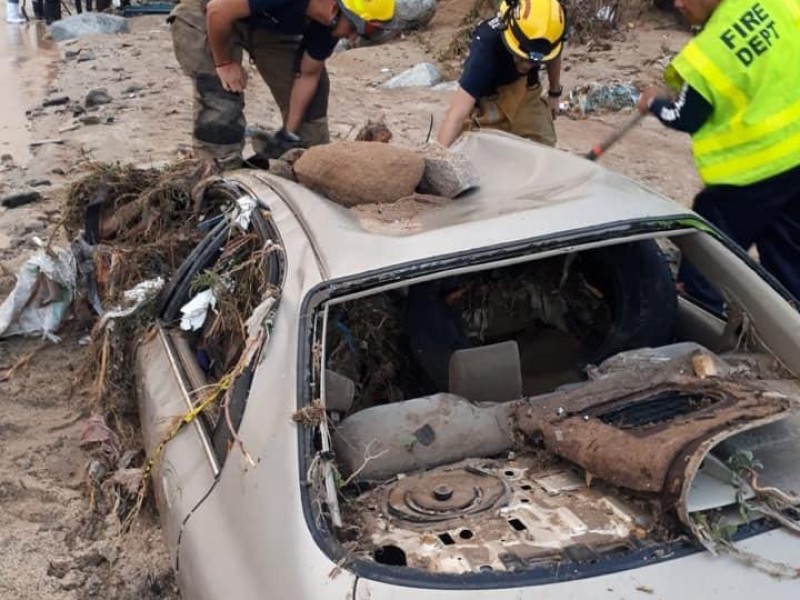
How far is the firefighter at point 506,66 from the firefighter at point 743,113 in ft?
2.96

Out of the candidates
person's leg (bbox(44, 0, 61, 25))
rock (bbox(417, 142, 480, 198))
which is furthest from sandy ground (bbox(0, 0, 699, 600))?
person's leg (bbox(44, 0, 61, 25))

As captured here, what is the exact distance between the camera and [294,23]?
516 cm

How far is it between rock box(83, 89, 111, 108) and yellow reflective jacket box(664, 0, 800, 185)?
8435 mm

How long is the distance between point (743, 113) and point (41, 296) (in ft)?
10.4

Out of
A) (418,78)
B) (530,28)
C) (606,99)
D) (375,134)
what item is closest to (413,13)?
(418,78)

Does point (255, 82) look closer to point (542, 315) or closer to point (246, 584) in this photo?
point (542, 315)

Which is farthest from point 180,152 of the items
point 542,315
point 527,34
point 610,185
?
point 610,185

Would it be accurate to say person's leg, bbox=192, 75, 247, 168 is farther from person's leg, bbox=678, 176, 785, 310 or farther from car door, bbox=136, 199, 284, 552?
person's leg, bbox=678, 176, 785, 310

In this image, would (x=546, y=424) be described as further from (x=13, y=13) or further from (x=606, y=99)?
(x=13, y=13)

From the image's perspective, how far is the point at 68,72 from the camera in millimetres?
13234

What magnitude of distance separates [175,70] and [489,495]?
11.6 meters

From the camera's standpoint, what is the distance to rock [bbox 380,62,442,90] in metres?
11.0

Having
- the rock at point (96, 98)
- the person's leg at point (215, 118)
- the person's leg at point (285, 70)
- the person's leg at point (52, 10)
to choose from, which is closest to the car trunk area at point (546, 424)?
the person's leg at point (215, 118)

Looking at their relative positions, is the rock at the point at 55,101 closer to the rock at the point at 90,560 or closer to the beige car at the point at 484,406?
the beige car at the point at 484,406
